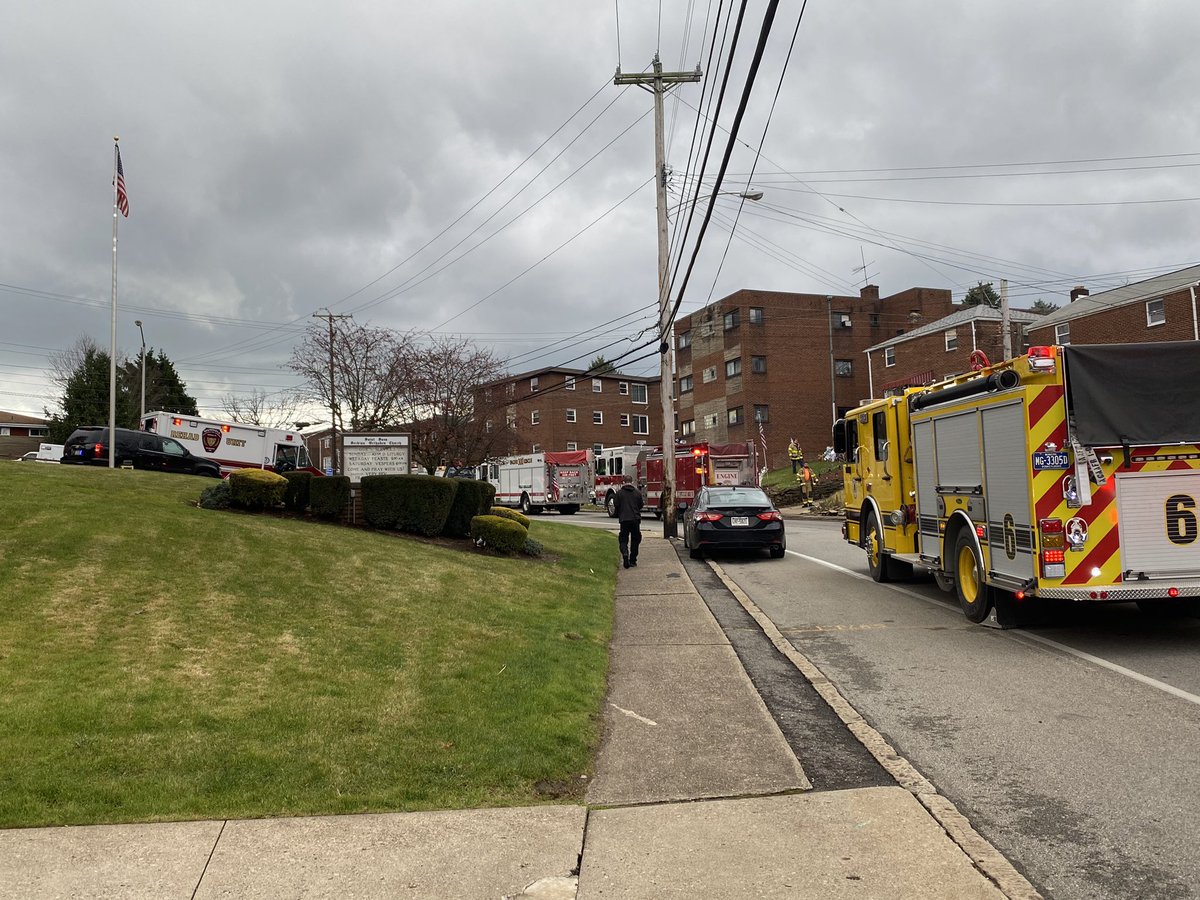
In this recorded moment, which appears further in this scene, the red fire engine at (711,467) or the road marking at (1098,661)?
the red fire engine at (711,467)

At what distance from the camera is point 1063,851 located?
4086 mm

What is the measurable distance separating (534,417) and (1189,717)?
63614 millimetres

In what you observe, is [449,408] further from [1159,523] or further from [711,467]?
[1159,523]

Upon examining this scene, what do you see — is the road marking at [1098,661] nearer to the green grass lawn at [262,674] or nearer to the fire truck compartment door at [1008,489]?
the fire truck compartment door at [1008,489]

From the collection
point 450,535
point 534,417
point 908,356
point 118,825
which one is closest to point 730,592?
point 450,535

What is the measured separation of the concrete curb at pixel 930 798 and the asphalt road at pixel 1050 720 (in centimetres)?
9

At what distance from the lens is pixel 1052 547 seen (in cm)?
810

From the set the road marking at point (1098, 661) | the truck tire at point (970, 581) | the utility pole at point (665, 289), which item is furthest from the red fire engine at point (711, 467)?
the truck tire at point (970, 581)

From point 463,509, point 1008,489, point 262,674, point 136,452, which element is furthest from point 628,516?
point 136,452

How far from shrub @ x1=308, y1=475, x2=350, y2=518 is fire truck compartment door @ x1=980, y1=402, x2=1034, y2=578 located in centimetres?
1078

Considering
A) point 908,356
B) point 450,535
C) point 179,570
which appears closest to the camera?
point 179,570

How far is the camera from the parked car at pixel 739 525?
692 inches

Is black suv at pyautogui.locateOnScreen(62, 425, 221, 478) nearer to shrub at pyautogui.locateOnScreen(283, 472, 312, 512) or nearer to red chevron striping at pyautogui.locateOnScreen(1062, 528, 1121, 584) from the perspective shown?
shrub at pyautogui.locateOnScreen(283, 472, 312, 512)

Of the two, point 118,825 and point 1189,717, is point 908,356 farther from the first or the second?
point 118,825
